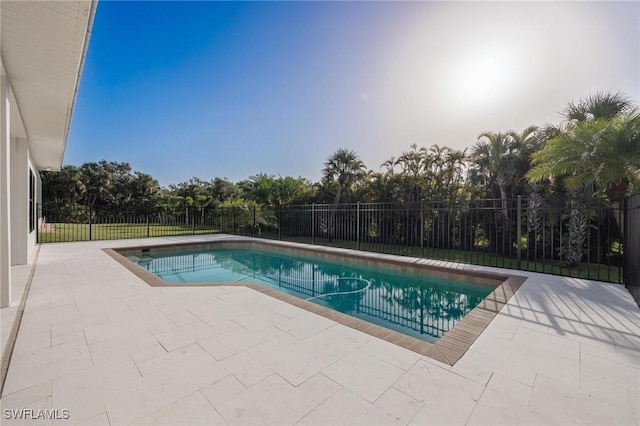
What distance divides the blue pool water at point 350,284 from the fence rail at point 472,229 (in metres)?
1.78

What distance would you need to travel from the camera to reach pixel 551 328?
3102 millimetres

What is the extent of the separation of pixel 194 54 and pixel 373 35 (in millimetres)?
5449

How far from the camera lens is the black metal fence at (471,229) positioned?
5.92 metres

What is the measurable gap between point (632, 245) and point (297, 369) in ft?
17.4

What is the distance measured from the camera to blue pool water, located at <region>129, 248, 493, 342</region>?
4391 millimetres

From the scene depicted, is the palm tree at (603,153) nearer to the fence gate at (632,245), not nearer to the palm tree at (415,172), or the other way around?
the fence gate at (632,245)

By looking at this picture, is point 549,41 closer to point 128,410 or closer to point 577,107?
point 577,107

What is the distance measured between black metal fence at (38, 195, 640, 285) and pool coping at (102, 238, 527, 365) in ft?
3.44

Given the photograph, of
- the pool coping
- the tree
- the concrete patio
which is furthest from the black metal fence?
the concrete patio

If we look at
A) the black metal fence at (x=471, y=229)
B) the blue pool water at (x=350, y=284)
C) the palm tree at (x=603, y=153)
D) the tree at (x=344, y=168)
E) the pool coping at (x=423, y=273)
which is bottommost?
the blue pool water at (x=350, y=284)

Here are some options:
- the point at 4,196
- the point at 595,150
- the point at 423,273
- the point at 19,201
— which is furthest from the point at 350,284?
the point at 19,201

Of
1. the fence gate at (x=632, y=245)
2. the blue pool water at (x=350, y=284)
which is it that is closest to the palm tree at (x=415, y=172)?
the blue pool water at (x=350, y=284)

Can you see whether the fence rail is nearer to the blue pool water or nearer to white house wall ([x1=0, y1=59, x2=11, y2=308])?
the blue pool water

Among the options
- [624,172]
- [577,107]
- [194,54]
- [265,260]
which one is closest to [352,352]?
[624,172]
